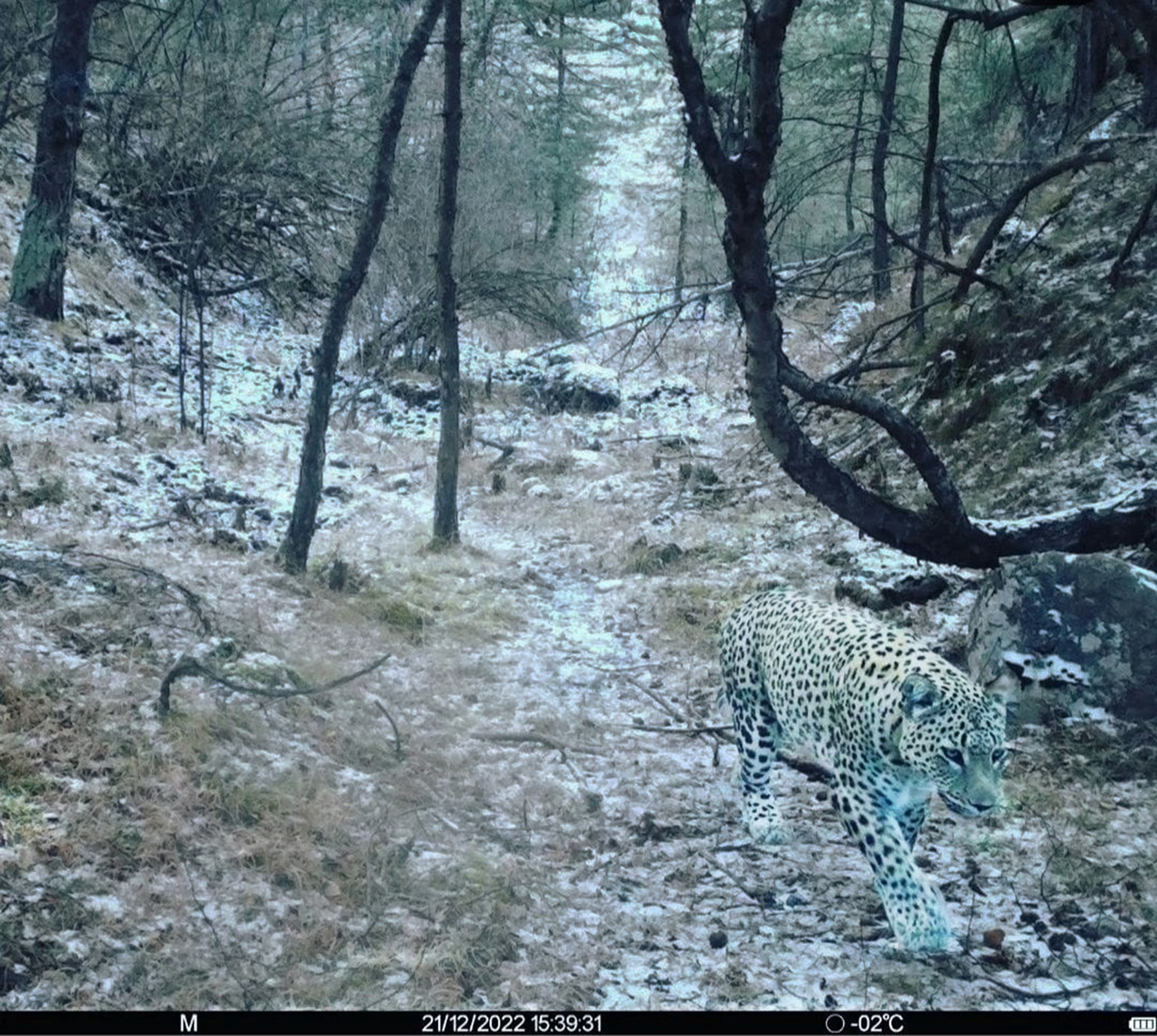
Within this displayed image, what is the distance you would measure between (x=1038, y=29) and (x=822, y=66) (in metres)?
6.84

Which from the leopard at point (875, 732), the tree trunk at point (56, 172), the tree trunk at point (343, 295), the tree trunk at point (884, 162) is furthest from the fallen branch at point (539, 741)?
the tree trunk at point (56, 172)

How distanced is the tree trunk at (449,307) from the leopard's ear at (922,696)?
9.41m

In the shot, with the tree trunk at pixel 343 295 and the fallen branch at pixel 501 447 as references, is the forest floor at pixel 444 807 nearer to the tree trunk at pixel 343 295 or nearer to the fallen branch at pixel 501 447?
the tree trunk at pixel 343 295

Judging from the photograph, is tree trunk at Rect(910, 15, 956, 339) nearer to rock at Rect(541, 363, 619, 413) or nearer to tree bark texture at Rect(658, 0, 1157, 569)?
tree bark texture at Rect(658, 0, 1157, 569)

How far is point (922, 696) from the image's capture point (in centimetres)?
438

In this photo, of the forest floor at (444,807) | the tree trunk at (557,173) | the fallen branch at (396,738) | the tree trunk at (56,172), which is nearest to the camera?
the forest floor at (444,807)

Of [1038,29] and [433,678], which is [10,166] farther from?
[1038,29]

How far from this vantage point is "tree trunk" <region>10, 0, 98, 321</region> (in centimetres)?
1432

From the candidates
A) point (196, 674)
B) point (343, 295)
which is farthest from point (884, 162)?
point (196, 674)

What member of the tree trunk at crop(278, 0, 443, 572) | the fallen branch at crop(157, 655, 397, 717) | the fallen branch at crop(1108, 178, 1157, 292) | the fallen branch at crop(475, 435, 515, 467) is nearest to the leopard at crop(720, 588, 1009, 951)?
the fallen branch at crop(157, 655, 397, 717)

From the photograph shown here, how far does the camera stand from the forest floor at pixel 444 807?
4469 millimetres

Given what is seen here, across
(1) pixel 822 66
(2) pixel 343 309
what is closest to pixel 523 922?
(2) pixel 343 309

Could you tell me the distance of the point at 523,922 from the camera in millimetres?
5035

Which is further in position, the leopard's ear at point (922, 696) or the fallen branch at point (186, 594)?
the fallen branch at point (186, 594)
